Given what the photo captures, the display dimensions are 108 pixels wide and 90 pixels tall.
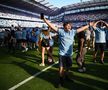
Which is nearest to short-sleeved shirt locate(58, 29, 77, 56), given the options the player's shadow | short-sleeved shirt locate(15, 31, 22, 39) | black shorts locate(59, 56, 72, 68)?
black shorts locate(59, 56, 72, 68)

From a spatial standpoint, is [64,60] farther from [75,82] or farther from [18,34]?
[18,34]

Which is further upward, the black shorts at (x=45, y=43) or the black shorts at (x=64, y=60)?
the black shorts at (x=45, y=43)

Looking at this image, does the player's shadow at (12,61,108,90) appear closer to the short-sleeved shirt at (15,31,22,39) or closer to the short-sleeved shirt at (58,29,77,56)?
the short-sleeved shirt at (58,29,77,56)

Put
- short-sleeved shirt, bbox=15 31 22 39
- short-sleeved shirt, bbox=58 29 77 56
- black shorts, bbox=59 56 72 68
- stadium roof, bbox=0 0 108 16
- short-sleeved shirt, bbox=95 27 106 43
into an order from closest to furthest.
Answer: short-sleeved shirt, bbox=58 29 77 56
black shorts, bbox=59 56 72 68
short-sleeved shirt, bbox=95 27 106 43
short-sleeved shirt, bbox=15 31 22 39
stadium roof, bbox=0 0 108 16

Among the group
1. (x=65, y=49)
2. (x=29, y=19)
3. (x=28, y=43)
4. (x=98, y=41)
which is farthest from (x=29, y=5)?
(x=65, y=49)

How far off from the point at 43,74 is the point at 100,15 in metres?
66.7

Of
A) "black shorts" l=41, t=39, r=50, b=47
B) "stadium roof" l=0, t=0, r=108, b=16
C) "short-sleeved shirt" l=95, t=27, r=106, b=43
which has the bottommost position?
"black shorts" l=41, t=39, r=50, b=47

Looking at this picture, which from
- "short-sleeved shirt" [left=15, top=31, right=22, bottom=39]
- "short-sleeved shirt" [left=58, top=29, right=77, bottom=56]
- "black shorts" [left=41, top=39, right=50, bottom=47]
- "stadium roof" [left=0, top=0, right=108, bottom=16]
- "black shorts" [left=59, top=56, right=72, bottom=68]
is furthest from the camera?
"stadium roof" [left=0, top=0, right=108, bottom=16]

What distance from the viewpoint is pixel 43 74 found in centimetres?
875

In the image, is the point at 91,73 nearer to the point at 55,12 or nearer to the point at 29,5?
the point at 29,5

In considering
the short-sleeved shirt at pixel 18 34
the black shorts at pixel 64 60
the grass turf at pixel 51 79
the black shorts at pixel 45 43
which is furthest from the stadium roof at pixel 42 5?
the black shorts at pixel 64 60

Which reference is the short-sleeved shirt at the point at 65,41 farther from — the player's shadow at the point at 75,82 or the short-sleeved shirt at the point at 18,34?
the short-sleeved shirt at the point at 18,34

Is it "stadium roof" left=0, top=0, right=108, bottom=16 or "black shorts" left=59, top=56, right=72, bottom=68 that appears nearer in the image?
"black shorts" left=59, top=56, right=72, bottom=68

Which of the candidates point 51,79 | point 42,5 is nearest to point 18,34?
point 51,79
